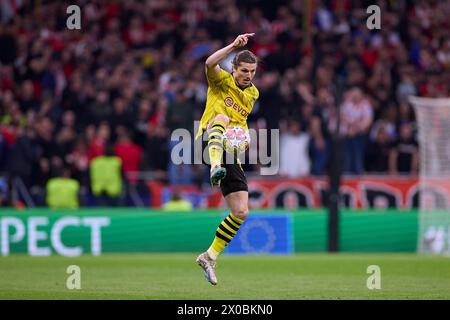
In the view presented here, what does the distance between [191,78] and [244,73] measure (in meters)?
11.8

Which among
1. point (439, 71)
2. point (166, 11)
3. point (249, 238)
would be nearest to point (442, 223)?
point (249, 238)

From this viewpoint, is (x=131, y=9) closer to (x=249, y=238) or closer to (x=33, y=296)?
(x=249, y=238)

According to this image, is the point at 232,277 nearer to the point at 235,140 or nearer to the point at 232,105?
the point at 235,140

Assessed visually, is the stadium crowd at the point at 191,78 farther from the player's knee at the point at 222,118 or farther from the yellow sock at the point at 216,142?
the yellow sock at the point at 216,142

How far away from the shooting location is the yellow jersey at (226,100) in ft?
39.3

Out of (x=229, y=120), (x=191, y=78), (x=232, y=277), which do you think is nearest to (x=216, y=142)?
(x=229, y=120)

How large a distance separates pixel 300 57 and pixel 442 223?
5823mm

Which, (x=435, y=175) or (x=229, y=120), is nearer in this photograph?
(x=229, y=120)

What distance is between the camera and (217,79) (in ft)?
39.0

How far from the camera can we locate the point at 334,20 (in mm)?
25906

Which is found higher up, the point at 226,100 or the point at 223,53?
the point at 223,53

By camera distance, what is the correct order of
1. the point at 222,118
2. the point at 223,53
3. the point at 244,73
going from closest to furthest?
the point at 223,53
the point at 222,118
the point at 244,73

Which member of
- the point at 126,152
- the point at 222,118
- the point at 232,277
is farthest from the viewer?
the point at 126,152

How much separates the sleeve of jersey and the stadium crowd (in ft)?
26.4
